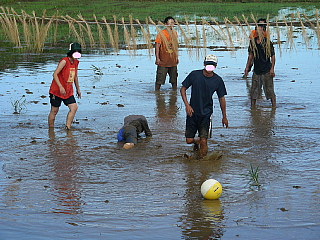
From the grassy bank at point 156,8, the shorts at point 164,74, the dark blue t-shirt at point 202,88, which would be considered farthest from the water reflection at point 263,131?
the grassy bank at point 156,8

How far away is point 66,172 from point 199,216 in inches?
95.0

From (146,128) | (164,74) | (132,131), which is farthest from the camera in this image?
(164,74)

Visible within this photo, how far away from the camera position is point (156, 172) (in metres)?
8.25

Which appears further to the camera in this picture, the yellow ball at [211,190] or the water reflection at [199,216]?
the yellow ball at [211,190]

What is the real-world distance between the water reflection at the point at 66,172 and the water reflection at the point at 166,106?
7.13 feet

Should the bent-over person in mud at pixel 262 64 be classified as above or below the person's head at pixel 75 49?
below

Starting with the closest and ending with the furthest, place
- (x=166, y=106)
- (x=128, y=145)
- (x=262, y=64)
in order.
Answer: (x=128, y=145), (x=262, y=64), (x=166, y=106)

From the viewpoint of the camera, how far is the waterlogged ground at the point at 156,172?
6293mm

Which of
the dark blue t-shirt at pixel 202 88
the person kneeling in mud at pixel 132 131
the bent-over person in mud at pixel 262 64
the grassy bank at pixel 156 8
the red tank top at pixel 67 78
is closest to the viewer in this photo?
the dark blue t-shirt at pixel 202 88

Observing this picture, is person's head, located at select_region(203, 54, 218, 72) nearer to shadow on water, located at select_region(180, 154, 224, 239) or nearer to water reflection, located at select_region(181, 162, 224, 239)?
shadow on water, located at select_region(180, 154, 224, 239)

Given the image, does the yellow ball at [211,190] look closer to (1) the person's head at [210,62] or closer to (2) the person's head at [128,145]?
(1) the person's head at [210,62]

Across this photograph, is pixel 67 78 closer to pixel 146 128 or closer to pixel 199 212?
pixel 146 128

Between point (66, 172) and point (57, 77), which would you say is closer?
point (66, 172)

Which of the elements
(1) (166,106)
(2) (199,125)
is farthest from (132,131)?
(1) (166,106)
